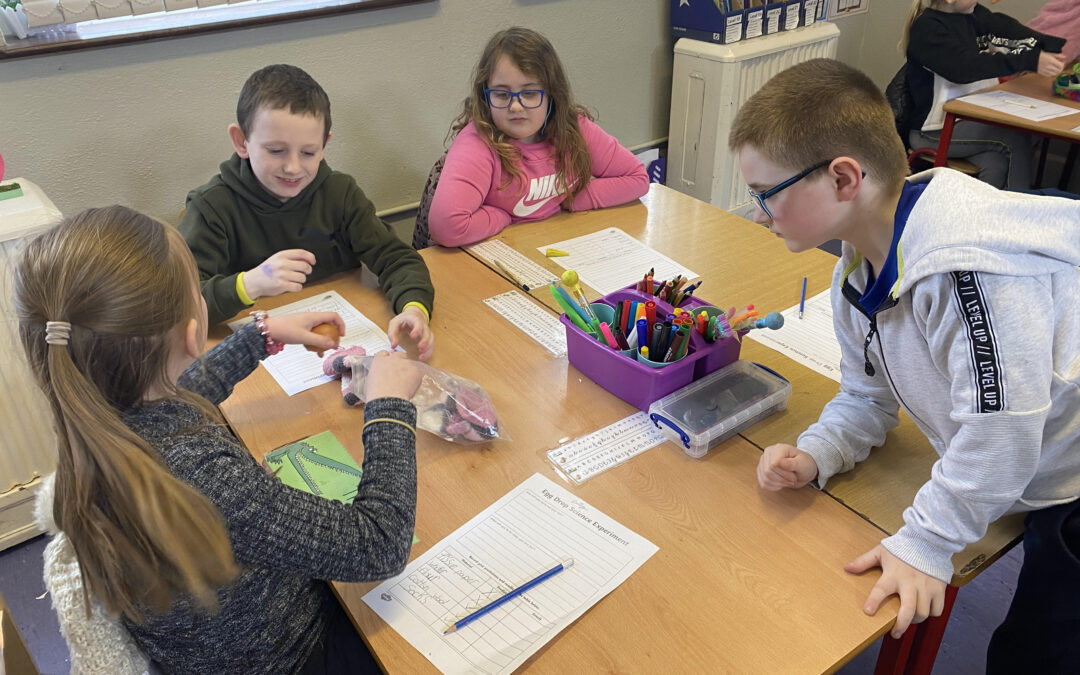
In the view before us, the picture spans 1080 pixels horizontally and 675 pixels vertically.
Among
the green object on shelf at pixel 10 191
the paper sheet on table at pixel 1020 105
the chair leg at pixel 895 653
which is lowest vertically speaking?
the chair leg at pixel 895 653

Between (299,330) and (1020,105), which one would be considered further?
(1020,105)

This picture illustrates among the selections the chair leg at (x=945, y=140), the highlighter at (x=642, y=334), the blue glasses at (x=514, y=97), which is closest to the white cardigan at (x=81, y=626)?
the highlighter at (x=642, y=334)

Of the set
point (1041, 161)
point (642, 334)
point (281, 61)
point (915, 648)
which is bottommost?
point (1041, 161)

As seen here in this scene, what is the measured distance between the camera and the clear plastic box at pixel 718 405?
105 centimetres

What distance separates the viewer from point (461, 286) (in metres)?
1.54

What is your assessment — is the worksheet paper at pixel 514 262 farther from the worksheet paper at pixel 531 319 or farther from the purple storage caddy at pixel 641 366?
the purple storage caddy at pixel 641 366

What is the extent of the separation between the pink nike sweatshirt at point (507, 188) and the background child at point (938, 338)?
2.71ft

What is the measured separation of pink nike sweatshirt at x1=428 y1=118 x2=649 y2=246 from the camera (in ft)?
5.57

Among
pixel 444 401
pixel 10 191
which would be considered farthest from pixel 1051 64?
pixel 10 191

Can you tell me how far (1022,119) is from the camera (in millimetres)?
2354

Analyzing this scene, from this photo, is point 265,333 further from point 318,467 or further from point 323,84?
point 323,84

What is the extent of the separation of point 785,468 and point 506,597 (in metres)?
0.40

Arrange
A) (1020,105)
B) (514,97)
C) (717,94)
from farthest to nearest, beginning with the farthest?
(717,94)
(1020,105)
(514,97)

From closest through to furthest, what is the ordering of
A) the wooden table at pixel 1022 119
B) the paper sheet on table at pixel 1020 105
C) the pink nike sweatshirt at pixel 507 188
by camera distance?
1. the pink nike sweatshirt at pixel 507 188
2. the wooden table at pixel 1022 119
3. the paper sheet on table at pixel 1020 105
